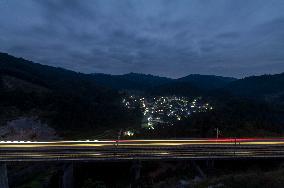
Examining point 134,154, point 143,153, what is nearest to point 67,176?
point 134,154

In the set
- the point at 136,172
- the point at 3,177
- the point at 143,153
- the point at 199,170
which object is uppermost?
the point at 143,153

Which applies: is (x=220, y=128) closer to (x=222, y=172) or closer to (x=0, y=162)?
(x=222, y=172)

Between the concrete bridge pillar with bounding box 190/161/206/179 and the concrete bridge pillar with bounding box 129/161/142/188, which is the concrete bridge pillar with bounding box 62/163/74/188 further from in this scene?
the concrete bridge pillar with bounding box 190/161/206/179

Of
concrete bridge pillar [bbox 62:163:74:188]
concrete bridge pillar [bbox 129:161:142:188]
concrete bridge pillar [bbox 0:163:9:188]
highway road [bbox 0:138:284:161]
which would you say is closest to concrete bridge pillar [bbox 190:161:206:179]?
highway road [bbox 0:138:284:161]

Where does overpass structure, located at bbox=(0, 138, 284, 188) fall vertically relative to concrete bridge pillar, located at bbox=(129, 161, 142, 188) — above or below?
above

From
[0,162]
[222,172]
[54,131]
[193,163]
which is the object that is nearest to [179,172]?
[193,163]

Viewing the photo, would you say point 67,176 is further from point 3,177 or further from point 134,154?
point 134,154

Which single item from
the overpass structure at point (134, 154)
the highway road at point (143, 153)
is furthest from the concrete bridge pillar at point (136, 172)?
the highway road at point (143, 153)

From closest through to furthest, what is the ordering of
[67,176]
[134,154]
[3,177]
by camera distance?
[3,177] → [134,154] → [67,176]

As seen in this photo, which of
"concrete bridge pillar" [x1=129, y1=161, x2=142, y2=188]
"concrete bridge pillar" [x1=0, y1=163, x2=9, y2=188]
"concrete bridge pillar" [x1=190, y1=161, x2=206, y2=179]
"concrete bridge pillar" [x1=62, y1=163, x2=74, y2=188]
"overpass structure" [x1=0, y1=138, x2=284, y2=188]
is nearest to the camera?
"concrete bridge pillar" [x1=190, y1=161, x2=206, y2=179]

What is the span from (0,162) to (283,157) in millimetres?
38614

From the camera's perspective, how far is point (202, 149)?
163 feet

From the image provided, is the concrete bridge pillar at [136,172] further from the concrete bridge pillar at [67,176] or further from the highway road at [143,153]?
the concrete bridge pillar at [67,176]

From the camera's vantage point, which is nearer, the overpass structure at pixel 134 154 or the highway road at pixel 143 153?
the overpass structure at pixel 134 154
